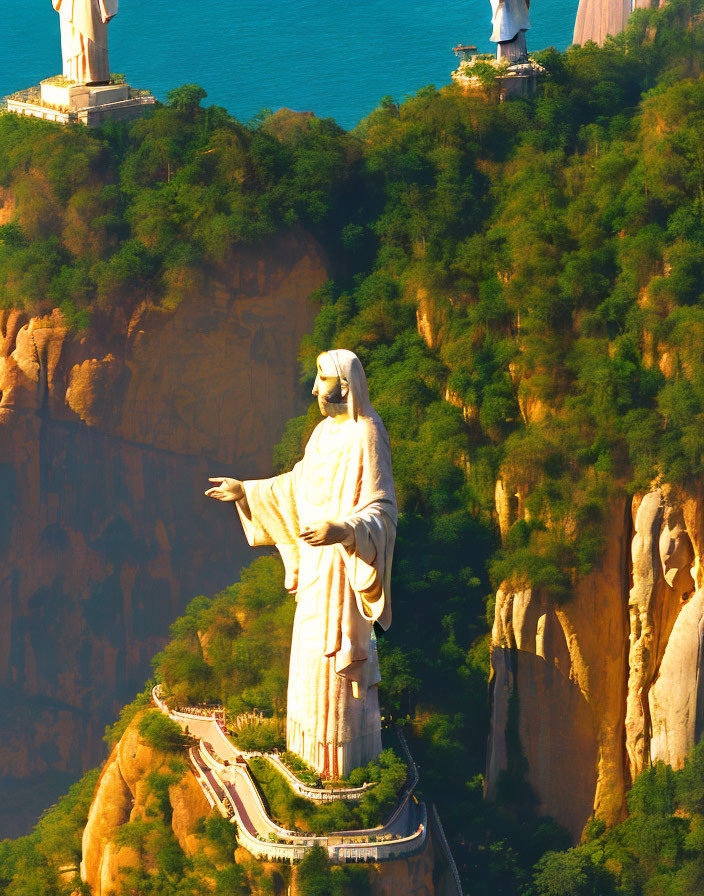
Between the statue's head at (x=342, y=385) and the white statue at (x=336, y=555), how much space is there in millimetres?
14

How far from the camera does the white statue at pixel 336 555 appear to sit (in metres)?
29.9

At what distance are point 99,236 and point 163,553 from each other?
315 inches

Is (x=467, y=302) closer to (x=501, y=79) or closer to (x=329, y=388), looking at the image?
(x=501, y=79)

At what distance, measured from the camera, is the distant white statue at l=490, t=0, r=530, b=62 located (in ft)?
169

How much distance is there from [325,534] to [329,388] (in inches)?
99.8

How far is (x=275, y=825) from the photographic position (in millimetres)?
31844

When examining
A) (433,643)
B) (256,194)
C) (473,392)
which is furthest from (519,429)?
(256,194)

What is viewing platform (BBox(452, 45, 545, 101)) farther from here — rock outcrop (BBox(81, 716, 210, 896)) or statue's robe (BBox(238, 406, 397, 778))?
statue's robe (BBox(238, 406, 397, 778))

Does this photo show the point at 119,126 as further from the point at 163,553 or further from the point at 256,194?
the point at 163,553

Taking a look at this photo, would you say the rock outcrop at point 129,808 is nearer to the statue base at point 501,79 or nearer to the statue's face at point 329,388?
the statue's face at point 329,388

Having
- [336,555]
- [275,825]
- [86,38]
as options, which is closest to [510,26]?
[86,38]

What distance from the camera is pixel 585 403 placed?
42.7 metres

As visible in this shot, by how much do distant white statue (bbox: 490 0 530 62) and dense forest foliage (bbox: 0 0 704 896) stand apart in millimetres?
1032

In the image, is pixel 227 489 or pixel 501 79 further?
pixel 501 79
